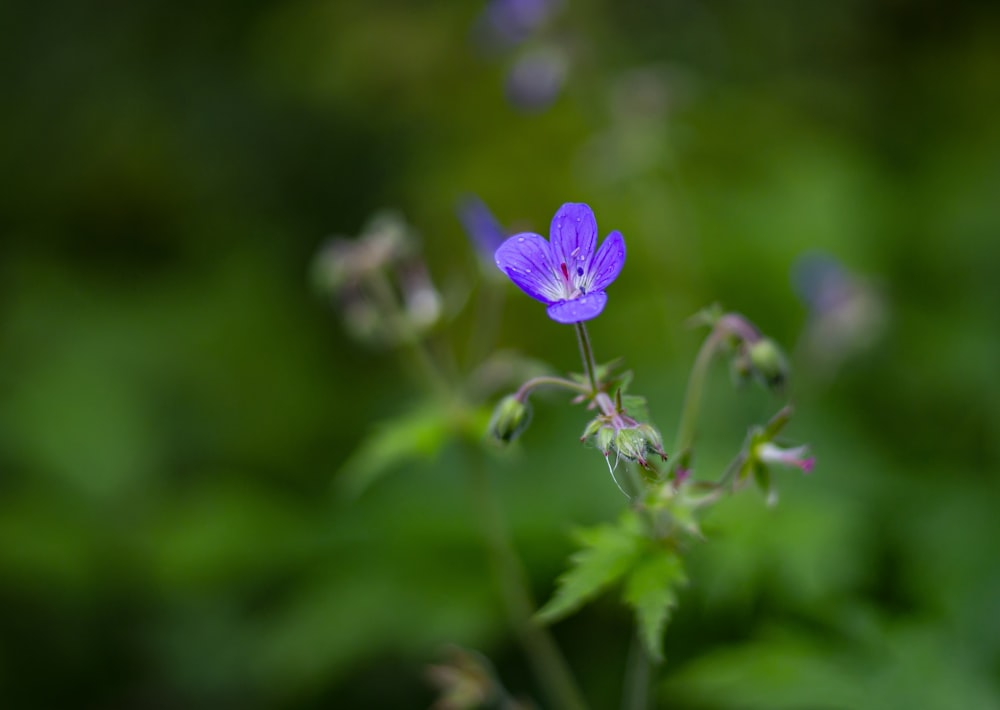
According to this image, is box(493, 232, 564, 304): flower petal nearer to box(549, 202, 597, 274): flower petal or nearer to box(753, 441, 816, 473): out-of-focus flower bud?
box(549, 202, 597, 274): flower petal

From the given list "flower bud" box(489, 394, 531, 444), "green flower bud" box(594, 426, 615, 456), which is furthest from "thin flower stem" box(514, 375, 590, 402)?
"green flower bud" box(594, 426, 615, 456)

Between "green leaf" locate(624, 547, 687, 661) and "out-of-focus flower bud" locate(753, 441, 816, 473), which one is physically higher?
"out-of-focus flower bud" locate(753, 441, 816, 473)

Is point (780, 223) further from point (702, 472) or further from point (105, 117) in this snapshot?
point (105, 117)

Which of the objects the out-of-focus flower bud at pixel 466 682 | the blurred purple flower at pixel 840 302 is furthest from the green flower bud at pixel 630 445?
the blurred purple flower at pixel 840 302

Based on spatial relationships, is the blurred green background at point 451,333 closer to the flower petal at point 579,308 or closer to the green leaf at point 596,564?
the green leaf at point 596,564

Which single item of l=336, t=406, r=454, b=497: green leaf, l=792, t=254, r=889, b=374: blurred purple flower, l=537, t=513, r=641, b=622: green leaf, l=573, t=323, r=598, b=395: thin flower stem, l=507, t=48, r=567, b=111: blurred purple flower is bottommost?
l=537, t=513, r=641, b=622: green leaf

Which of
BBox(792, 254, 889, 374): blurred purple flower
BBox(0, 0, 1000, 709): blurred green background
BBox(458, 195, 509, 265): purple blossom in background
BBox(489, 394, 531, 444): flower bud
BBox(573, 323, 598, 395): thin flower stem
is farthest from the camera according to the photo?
BBox(792, 254, 889, 374): blurred purple flower

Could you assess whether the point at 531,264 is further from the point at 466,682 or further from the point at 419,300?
the point at 466,682
